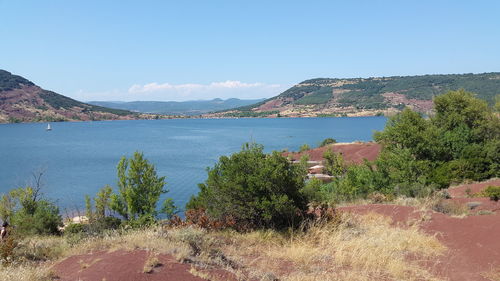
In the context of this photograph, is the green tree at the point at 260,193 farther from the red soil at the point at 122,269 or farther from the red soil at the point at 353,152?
the red soil at the point at 353,152

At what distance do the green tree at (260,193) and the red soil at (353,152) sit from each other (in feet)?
161

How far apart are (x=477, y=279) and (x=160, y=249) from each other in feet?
20.0

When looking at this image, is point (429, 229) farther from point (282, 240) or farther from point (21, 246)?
point (21, 246)

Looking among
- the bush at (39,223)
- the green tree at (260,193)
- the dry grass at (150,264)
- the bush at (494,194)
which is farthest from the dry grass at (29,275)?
the bush at (39,223)

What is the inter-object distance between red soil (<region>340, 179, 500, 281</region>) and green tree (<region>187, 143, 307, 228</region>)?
319 cm

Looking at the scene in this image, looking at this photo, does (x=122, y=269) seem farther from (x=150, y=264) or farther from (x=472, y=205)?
(x=472, y=205)

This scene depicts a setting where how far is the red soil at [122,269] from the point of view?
6.04m

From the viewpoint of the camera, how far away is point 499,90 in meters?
190

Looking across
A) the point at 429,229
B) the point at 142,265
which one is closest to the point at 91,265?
the point at 142,265

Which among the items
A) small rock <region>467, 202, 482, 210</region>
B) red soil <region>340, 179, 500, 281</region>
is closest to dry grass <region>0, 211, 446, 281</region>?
red soil <region>340, 179, 500, 281</region>

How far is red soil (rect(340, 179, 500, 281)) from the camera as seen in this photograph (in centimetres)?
831

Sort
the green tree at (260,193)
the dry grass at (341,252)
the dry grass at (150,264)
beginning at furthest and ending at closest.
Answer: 1. the green tree at (260,193)
2. the dry grass at (341,252)
3. the dry grass at (150,264)

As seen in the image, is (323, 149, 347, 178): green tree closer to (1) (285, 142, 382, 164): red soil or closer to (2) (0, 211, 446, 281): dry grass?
(1) (285, 142, 382, 164): red soil

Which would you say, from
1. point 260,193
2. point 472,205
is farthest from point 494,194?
point 260,193
